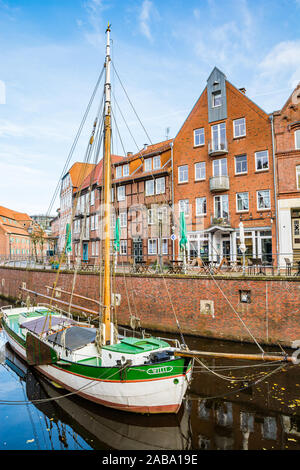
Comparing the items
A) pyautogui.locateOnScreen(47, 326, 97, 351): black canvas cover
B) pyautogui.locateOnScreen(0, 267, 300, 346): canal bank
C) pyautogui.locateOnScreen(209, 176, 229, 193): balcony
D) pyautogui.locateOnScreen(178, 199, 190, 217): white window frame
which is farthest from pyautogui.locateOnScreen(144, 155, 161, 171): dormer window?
pyautogui.locateOnScreen(47, 326, 97, 351): black canvas cover

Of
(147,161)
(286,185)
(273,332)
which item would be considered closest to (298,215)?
(286,185)

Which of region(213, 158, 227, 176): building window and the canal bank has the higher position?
region(213, 158, 227, 176): building window

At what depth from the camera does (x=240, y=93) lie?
24.0 metres

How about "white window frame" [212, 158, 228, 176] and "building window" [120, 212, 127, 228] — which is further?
"building window" [120, 212, 127, 228]

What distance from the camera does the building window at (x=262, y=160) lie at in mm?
22312

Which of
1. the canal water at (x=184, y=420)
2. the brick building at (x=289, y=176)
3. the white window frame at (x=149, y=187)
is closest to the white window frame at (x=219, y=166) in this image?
the brick building at (x=289, y=176)

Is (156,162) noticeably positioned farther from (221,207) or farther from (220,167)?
(221,207)

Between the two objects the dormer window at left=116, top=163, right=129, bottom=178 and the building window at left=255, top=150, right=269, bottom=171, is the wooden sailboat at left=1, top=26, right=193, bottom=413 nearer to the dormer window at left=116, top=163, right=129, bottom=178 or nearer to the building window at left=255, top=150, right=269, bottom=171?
the building window at left=255, top=150, right=269, bottom=171

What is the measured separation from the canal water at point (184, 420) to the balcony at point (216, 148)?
17.6 metres

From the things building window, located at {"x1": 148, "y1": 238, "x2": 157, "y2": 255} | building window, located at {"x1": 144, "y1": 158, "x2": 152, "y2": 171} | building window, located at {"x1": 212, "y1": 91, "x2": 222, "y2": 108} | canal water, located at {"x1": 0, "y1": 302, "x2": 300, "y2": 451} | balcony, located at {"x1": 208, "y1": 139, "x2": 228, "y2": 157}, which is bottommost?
canal water, located at {"x1": 0, "y1": 302, "x2": 300, "y2": 451}

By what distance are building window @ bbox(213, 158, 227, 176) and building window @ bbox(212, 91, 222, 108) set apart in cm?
495

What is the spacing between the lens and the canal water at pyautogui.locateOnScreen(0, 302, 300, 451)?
7.75 metres

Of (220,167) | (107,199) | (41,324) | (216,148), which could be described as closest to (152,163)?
(216,148)
